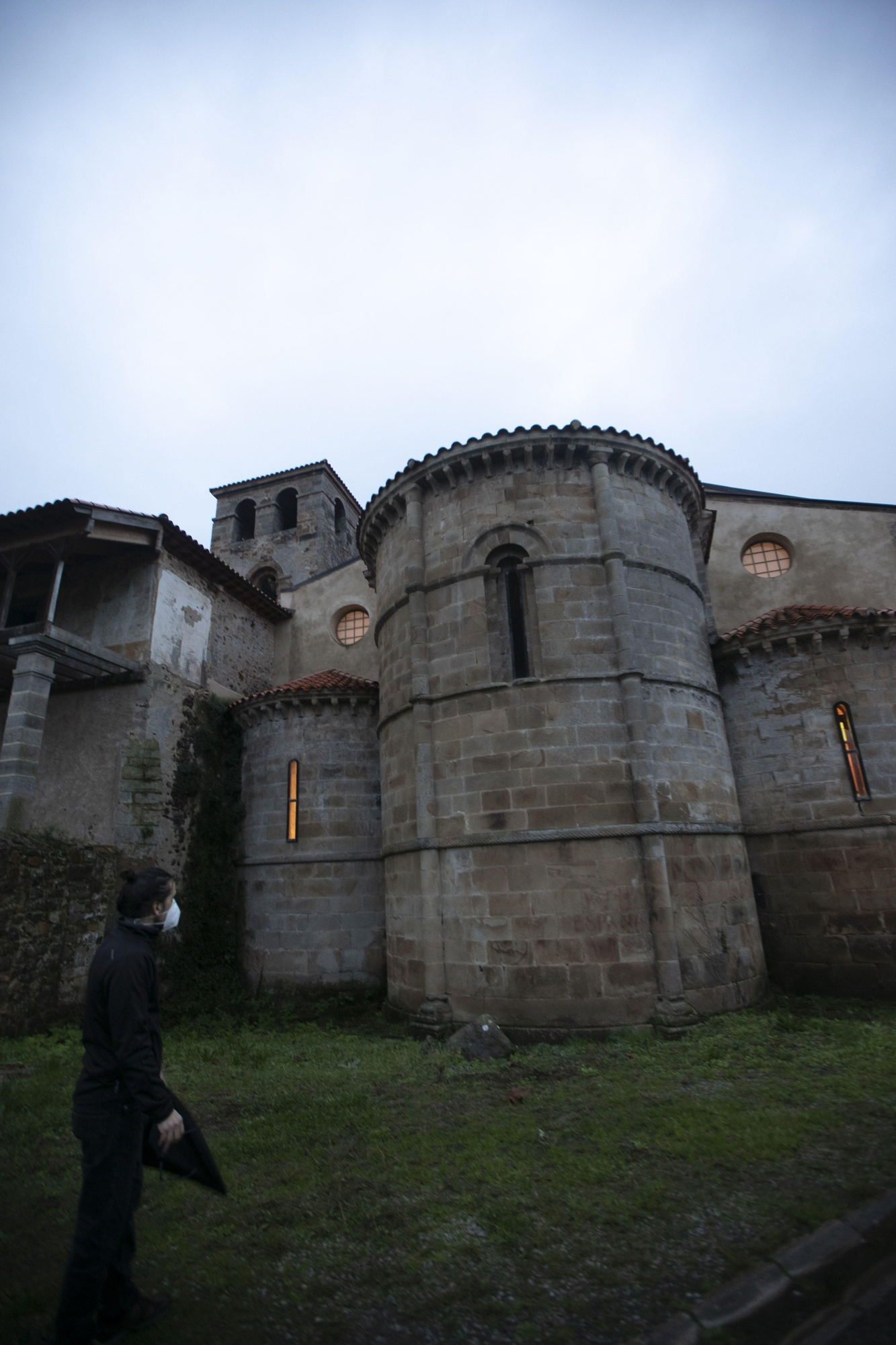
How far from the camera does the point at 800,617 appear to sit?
1213 cm

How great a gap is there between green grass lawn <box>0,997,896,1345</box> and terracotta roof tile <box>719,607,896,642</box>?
6.29 meters

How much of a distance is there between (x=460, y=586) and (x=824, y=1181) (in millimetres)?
8467

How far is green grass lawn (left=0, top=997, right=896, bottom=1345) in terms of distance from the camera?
3.74m

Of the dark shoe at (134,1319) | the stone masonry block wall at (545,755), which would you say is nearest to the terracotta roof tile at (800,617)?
the stone masonry block wall at (545,755)

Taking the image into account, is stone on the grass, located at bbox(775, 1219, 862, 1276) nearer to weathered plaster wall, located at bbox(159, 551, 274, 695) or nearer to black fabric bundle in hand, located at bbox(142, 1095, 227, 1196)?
black fabric bundle in hand, located at bbox(142, 1095, 227, 1196)

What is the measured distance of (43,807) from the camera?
1441 centimetres

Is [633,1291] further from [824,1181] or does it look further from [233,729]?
[233,729]

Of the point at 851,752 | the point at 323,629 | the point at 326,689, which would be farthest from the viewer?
the point at 323,629

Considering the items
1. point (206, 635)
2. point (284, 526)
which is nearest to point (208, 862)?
point (206, 635)

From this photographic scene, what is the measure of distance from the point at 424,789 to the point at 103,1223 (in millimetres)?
7377

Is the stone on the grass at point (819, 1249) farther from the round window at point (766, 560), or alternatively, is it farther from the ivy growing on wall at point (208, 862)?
the round window at point (766, 560)

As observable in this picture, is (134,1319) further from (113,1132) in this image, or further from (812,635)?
(812,635)

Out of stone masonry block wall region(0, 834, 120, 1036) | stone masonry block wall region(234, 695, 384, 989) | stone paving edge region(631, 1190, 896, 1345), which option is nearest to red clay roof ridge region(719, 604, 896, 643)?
stone masonry block wall region(234, 695, 384, 989)

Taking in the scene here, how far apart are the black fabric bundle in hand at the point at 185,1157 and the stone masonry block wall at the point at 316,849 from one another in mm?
10002
